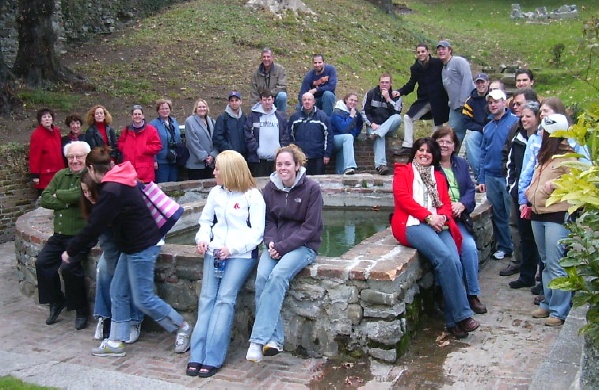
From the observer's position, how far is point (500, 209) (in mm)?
7801

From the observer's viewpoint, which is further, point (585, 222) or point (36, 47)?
point (36, 47)

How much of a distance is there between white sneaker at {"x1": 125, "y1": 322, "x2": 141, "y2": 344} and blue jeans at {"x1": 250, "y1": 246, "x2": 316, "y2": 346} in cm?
122

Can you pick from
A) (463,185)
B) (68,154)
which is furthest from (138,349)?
(463,185)

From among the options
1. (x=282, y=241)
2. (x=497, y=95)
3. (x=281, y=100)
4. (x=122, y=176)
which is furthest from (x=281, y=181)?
(x=281, y=100)

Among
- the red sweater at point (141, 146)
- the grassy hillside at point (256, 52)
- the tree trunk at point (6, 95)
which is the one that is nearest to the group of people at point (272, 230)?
the red sweater at point (141, 146)

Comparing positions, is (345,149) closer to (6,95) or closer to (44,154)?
(44,154)

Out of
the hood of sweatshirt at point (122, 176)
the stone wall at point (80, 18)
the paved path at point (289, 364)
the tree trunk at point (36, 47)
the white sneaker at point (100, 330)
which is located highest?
the stone wall at point (80, 18)

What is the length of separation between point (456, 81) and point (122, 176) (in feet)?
19.8

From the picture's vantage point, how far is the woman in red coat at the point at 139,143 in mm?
9758

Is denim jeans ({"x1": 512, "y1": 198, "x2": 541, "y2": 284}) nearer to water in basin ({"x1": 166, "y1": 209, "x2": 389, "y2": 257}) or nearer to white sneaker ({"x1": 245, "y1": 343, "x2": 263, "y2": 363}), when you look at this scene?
water in basin ({"x1": 166, "y1": 209, "x2": 389, "y2": 257})

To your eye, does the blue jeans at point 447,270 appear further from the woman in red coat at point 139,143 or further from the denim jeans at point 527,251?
the woman in red coat at point 139,143

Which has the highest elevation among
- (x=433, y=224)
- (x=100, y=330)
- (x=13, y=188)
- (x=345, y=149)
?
(x=345, y=149)

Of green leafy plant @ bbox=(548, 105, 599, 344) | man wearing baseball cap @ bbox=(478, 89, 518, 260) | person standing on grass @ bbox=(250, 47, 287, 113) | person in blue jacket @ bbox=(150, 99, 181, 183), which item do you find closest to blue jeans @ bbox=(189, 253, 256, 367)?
green leafy plant @ bbox=(548, 105, 599, 344)

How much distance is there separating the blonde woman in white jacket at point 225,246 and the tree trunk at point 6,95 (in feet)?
26.4
